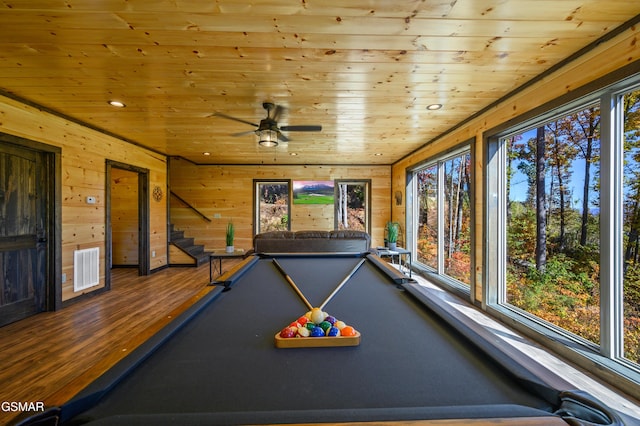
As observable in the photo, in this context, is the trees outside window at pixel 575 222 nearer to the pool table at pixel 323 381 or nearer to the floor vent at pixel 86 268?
the pool table at pixel 323 381

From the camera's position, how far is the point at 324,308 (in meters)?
1.52

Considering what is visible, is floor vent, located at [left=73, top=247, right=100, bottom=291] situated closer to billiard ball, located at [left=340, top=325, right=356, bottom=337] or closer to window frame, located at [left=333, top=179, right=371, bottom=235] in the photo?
billiard ball, located at [left=340, top=325, right=356, bottom=337]

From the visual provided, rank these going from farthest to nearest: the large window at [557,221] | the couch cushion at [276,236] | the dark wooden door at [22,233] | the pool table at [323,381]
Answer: the couch cushion at [276,236]
the dark wooden door at [22,233]
the large window at [557,221]
the pool table at [323,381]

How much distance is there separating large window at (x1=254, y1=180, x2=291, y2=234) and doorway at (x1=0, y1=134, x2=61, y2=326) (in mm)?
4148

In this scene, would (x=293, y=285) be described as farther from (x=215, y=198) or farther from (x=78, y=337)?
(x=215, y=198)

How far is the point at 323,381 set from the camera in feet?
2.76

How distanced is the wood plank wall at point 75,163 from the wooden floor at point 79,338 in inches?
22.1

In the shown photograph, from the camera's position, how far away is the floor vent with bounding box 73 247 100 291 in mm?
3764

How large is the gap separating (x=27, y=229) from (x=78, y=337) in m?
1.54

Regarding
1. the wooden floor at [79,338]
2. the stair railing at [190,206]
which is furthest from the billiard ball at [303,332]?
the stair railing at [190,206]

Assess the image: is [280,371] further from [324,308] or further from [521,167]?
[521,167]

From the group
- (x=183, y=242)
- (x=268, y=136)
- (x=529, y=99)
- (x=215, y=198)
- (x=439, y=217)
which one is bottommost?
(x=183, y=242)

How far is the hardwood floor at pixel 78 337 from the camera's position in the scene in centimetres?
148

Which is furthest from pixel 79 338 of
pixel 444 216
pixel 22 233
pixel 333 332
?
pixel 444 216
